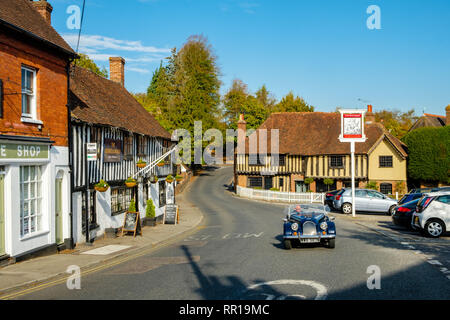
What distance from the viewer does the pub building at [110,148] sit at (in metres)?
16.4

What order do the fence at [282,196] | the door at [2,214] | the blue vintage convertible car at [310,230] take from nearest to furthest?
the door at [2,214], the blue vintage convertible car at [310,230], the fence at [282,196]

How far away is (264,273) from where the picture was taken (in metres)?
10.6

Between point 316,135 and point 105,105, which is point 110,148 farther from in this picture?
point 316,135

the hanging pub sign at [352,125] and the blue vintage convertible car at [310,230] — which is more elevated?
the hanging pub sign at [352,125]

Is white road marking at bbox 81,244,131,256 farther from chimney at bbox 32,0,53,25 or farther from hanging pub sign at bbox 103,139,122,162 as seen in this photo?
chimney at bbox 32,0,53,25

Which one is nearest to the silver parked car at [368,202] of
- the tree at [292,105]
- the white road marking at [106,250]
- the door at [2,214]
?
the white road marking at [106,250]

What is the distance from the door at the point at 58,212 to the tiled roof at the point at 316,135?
32164mm

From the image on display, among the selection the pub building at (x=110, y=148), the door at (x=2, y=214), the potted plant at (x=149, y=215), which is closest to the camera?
the door at (x=2, y=214)

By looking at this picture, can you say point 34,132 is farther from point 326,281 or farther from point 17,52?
point 326,281

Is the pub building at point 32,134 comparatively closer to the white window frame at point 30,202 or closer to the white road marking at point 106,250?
the white window frame at point 30,202

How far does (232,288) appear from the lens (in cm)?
919

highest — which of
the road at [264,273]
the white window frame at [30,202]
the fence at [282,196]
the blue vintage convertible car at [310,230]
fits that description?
the white window frame at [30,202]

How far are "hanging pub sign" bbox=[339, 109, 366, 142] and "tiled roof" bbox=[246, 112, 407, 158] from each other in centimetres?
1593
